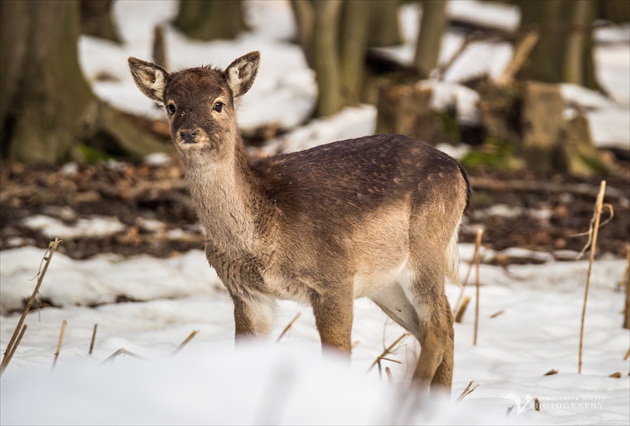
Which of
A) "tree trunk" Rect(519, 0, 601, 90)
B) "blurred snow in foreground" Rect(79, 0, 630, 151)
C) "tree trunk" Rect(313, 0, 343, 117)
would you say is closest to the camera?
"tree trunk" Rect(313, 0, 343, 117)

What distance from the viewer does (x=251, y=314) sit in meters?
5.05

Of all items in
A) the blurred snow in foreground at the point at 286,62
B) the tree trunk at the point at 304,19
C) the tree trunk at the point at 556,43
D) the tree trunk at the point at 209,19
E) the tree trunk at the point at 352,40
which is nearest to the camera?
the blurred snow in foreground at the point at 286,62

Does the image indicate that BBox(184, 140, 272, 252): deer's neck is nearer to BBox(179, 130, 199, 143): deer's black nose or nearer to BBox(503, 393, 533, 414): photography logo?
BBox(179, 130, 199, 143): deer's black nose

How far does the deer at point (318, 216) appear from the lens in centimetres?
487

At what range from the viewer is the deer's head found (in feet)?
15.6

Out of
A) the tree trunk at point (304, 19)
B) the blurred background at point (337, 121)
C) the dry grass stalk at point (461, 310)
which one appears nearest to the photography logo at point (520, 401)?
the dry grass stalk at point (461, 310)

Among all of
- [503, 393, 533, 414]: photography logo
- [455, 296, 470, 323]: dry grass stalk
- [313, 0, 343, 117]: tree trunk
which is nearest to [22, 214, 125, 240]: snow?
[455, 296, 470, 323]: dry grass stalk

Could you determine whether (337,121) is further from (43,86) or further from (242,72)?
(242,72)

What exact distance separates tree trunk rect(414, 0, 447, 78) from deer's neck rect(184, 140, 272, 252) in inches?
542

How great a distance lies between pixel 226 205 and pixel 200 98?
59 centimetres

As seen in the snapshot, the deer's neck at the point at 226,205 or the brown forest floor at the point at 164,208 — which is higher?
the deer's neck at the point at 226,205

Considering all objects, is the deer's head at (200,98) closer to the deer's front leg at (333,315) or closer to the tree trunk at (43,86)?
the deer's front leg at (333,315)

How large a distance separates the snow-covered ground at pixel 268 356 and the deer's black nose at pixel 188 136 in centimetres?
115

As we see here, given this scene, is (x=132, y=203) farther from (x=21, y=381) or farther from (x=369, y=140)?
(x=21, y=381)
